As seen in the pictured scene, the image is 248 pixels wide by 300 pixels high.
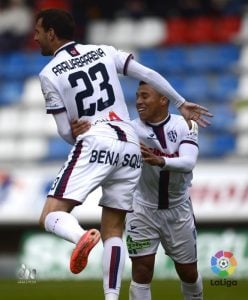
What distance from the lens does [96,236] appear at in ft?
22.0

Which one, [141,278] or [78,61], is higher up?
[78,61]

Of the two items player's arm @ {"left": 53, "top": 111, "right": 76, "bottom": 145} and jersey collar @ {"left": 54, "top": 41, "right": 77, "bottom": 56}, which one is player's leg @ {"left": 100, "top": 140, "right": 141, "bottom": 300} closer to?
player's arm @ {"left": 53, "top": 111, "right": 76, "bottom": 145}

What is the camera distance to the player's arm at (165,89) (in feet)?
24.9

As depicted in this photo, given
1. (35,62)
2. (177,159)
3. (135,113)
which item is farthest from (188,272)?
(35,62)

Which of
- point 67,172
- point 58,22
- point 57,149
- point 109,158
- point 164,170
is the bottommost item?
point 67,172

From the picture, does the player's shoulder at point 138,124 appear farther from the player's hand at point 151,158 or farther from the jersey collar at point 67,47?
the jersey collar at point 67,47

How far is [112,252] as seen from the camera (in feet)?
23.4

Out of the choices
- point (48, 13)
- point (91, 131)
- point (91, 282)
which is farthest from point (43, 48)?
point (91, 282)

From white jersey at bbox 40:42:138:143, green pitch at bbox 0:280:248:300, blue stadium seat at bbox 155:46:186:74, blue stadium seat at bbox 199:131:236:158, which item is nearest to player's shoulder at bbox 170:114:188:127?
white jersey at bbox 40:42:138:143

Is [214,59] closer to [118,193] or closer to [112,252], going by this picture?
[118,193]

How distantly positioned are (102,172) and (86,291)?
10.9ft

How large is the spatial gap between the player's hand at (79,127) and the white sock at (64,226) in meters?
0.58

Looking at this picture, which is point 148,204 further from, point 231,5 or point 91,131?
point 231,5

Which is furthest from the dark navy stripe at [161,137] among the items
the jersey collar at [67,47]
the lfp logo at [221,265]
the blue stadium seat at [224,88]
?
the blue stadium seat at [224,88]
